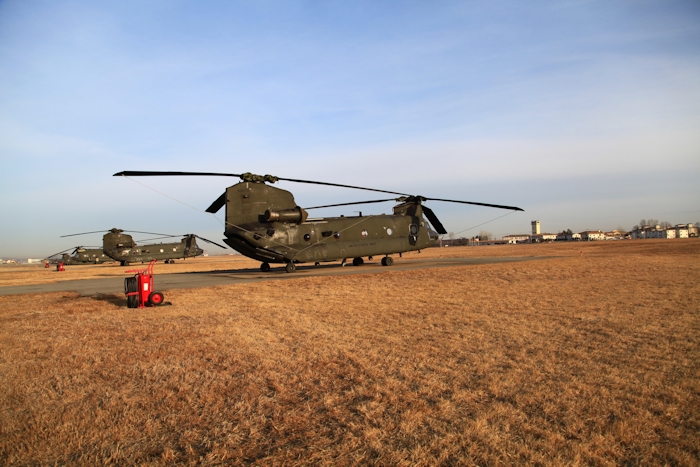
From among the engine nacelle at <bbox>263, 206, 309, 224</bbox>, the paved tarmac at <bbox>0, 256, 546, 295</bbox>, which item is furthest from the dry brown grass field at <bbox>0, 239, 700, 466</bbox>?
the engine nacelle at <bbox>263, 206, 309, 224</bbox>

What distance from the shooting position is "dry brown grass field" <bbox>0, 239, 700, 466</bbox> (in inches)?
139

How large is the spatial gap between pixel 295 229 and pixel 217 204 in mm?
4361

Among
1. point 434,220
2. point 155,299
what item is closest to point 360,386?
point 155,299

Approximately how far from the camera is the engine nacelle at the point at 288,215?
21359 millimetres

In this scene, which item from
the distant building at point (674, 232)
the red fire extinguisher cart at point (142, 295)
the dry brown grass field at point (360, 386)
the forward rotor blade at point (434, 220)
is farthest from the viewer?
the distant building at point (674, 232)

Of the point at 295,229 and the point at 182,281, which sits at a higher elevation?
the point at 295,229

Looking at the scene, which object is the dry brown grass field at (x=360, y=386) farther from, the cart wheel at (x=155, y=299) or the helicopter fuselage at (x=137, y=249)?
the helicopter fuselage at (x=137, y=249)

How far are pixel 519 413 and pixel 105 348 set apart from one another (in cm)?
661

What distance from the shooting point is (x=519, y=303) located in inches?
413

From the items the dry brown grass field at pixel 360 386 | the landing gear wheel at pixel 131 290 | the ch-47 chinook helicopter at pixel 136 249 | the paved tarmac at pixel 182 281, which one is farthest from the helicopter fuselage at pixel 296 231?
the ch-47 chinook helicopter at pixel 136 249

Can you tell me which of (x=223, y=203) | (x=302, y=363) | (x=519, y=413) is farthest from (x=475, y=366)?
(x=223, y=203)

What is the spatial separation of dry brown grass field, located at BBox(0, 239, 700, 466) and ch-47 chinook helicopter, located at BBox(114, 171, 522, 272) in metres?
10.6

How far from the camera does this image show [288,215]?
2194 centimetres

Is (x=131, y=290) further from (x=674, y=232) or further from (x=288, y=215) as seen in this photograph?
(x=674, y=232)
